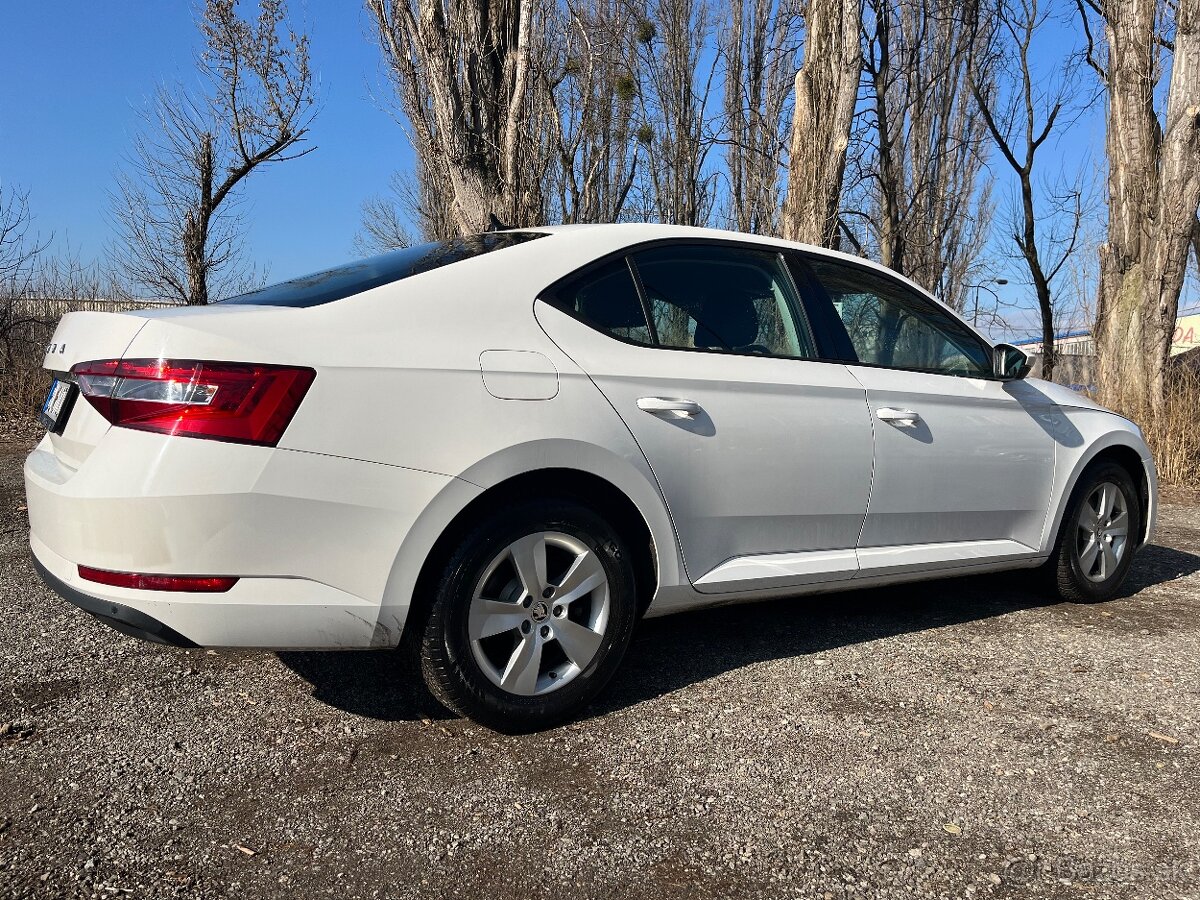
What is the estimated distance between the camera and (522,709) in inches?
110

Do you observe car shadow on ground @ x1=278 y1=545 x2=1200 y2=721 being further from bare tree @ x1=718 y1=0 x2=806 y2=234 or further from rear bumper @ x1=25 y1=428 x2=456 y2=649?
bare tree @ x1=718 y1=0 x2=806 y2=234

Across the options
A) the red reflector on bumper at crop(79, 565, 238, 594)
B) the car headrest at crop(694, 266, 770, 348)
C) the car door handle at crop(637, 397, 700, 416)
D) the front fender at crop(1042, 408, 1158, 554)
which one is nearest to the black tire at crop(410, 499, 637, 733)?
the car door handle at crop(637, 397, 700, 416)

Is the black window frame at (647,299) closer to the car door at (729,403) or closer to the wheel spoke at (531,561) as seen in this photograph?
the car door at (729,403)

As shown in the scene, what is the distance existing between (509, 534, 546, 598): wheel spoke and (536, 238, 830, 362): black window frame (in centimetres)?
72

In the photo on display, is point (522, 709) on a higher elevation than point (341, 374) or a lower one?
lower

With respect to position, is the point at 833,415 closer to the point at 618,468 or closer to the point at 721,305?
the point at 721,305

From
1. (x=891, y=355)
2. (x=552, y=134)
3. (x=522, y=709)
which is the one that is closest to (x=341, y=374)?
(x=522, y=709)

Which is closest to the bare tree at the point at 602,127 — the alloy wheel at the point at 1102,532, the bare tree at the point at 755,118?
the bare tree at the point at 755,118

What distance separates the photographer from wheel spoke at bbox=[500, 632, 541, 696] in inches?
109

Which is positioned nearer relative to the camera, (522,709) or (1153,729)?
(522,709)

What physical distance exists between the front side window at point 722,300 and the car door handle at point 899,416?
0.39m

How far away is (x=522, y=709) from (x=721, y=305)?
1.60m

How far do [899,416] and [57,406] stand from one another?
2900 millimetres

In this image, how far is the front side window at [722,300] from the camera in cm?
323
